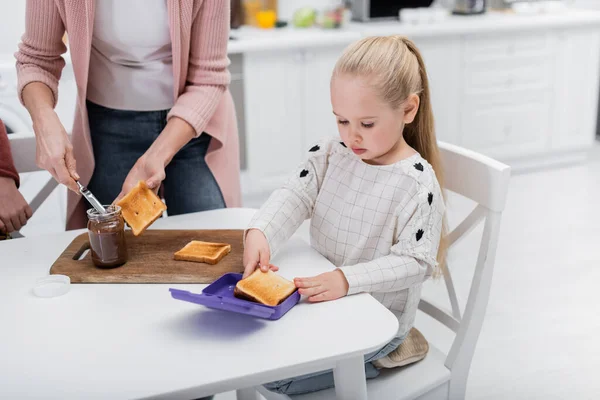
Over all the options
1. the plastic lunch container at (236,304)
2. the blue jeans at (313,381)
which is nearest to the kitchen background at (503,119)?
the blue jeans at (313,381)

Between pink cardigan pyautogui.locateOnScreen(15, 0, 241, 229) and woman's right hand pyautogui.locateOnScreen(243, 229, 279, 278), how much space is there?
0.38 m

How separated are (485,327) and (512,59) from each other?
82.8 inches

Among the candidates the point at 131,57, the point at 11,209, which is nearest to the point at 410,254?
the point at 131,57

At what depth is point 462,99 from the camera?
4.12 meters

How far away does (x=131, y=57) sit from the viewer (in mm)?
1679

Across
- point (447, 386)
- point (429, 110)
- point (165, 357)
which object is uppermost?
point (429, 110)

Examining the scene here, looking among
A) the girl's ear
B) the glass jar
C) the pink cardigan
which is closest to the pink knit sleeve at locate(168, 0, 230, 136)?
the pink cardigan

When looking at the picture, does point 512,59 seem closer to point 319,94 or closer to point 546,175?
point 546,175

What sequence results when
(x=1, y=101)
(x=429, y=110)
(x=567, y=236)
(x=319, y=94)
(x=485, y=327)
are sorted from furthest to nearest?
(x=319, y=94), (x=567, y=236), (x=1, y=101), (x=485, y=327), (x=429, y=110)

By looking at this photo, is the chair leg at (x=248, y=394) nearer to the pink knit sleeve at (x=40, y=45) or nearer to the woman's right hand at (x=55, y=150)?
the woman's right hand at (x=55, y=150)

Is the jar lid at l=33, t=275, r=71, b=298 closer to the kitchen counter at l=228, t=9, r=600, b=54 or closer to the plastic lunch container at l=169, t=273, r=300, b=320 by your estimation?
the plastic lunch container at l=169, t=273, r=300, b=320

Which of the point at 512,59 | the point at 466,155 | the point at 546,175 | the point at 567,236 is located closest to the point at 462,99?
the point at 512,59

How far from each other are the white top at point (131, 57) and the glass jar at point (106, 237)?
47cm

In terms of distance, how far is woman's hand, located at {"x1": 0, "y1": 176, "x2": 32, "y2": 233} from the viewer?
168 cm
